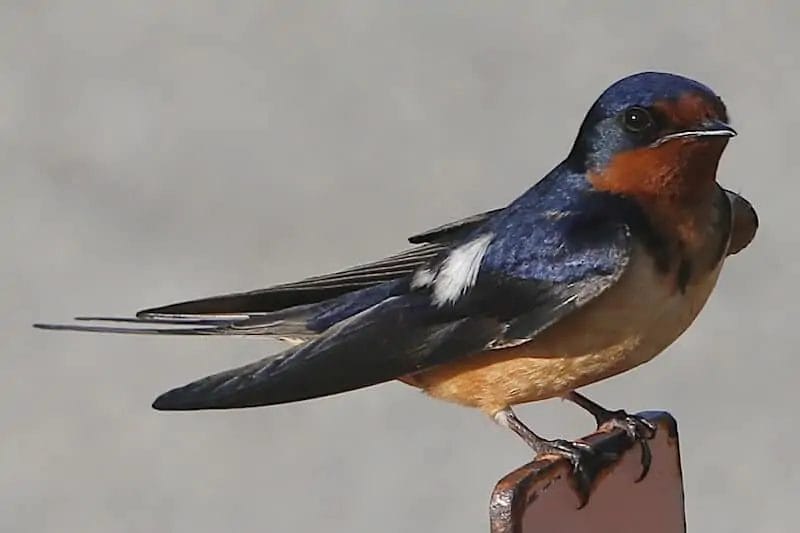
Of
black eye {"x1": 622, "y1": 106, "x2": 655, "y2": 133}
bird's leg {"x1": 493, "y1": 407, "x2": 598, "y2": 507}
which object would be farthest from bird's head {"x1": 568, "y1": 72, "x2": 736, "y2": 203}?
bird's leg {"x1": 493, "y1": 407, "x2": 598, "y2": 507}

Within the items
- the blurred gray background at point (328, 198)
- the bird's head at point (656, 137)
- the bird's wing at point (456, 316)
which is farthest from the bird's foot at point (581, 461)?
the blurred gray background at point (328, 198)

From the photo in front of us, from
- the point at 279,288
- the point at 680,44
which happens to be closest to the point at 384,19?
the point at 680,44

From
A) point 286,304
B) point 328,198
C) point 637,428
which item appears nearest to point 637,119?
point 637,428

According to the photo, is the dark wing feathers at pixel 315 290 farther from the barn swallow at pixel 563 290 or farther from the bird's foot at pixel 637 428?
the bird's foot at pixel 637 428

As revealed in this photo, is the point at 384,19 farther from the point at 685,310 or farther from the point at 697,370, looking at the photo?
the point at 685,310

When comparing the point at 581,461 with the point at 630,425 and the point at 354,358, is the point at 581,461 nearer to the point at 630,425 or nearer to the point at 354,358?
the point at 630,425

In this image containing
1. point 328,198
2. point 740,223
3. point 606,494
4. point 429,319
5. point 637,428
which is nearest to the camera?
point 606,494

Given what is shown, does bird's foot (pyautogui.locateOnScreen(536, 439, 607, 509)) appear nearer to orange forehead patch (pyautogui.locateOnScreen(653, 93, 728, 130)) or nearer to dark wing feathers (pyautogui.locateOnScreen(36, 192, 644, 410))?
dark wing feathers (pyautogui.locateOnScreen(36, 192, 644, 410))
